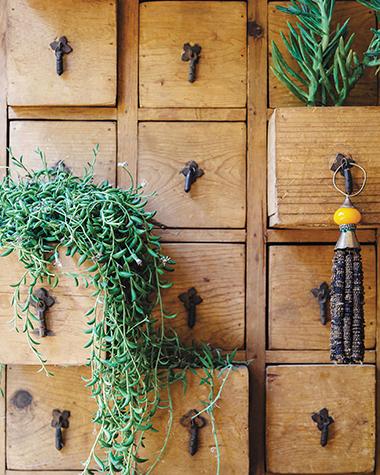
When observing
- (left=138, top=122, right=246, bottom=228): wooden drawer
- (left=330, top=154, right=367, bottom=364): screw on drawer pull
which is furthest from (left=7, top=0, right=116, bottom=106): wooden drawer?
(left=330, top=154, right=367, bottom=364): screw on drawer pull

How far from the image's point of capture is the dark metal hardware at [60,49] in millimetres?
996

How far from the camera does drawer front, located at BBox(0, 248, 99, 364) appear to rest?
2.77ft

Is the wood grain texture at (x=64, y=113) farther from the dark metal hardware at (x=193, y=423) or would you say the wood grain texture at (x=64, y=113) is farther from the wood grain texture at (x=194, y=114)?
the dark metal hardware at (x=193, y=423)

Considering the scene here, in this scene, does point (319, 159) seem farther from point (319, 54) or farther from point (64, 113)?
point (64, 113)

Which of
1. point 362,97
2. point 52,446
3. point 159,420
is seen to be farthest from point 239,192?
point 52,446

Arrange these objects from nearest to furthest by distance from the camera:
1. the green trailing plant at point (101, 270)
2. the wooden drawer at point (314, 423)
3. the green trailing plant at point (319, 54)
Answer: the green trailing plant at point (101, 270)
the green trailing plant at point (319, 54)
the wooden drawer at point (314, 423)

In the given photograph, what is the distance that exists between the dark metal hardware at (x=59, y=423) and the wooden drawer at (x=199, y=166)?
1.93ft

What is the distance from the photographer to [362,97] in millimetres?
1042

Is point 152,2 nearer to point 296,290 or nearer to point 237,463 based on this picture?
point 296,290

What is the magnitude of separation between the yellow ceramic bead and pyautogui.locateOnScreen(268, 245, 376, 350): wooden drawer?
22 centimetres

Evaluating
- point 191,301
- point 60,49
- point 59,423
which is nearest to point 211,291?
point 191,301

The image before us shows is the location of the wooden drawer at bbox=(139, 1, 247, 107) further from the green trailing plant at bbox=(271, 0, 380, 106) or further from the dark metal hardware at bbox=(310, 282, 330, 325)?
the dark metal hardware at bbox=(310, 282, 330, 325)

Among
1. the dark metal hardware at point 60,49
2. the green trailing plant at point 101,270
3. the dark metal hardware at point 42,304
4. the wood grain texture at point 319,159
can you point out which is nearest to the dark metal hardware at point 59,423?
the green trailing plant at point 101,270

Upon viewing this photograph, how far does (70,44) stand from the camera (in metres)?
1.01
